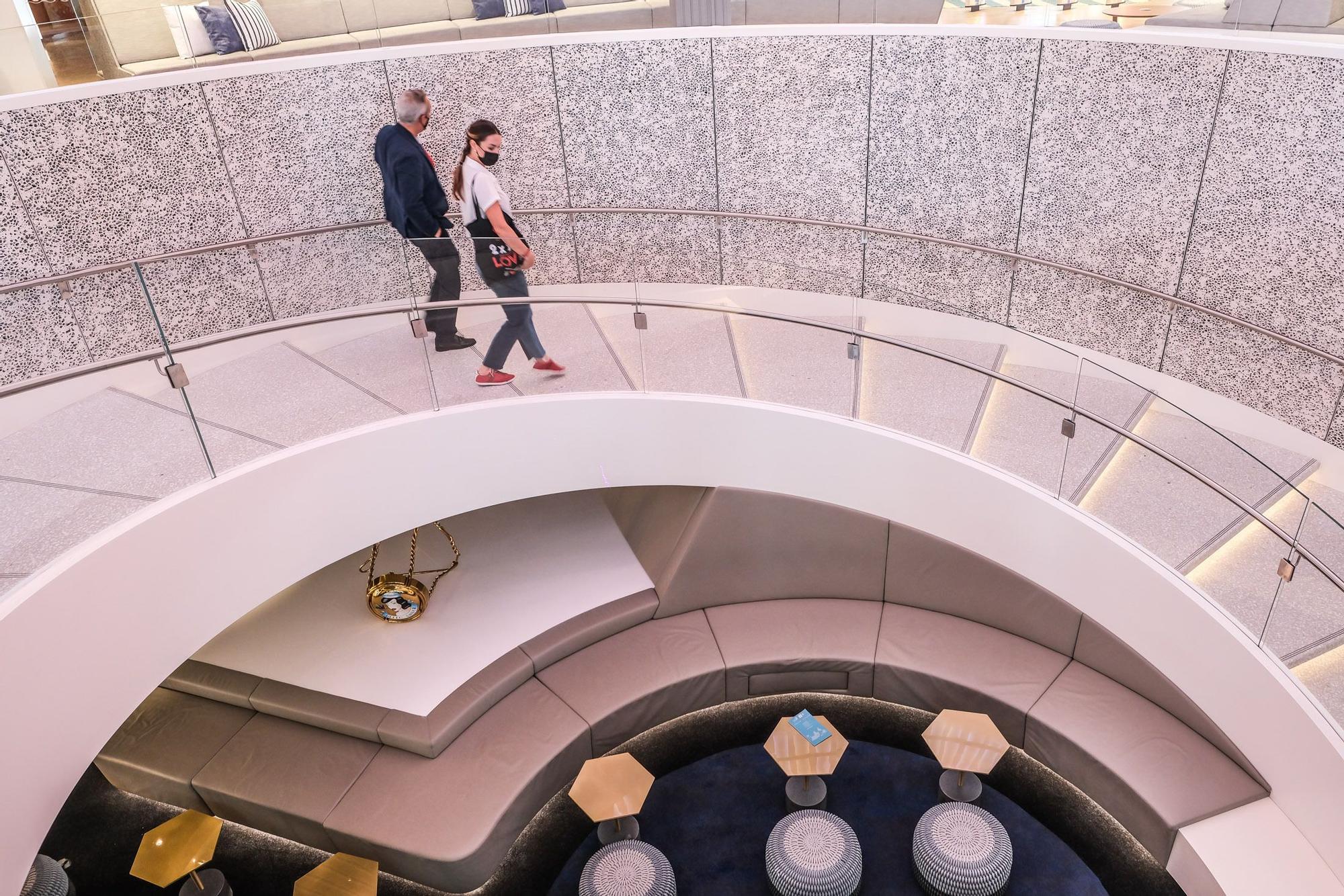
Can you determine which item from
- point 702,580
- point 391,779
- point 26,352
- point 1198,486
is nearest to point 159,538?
point 26,352

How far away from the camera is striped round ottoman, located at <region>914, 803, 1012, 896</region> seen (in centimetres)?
617

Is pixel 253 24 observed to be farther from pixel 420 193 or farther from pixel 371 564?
pixel 371 564

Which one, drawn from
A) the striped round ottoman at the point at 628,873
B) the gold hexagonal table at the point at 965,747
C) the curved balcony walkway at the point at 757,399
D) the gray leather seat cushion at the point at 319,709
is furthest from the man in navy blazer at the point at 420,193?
the gold hexagonal table at the point at 965,747

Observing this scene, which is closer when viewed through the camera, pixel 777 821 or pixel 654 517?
pixel 777 821

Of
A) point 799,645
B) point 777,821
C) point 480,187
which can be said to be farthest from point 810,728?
point 480,187

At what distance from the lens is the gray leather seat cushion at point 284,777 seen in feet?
21.7

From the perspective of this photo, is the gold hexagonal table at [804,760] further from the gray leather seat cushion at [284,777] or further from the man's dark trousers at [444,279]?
the man's dark trousers at [444,279]

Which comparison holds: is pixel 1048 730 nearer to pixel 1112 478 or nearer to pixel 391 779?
pixel 1112 478

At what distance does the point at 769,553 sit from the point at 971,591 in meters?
1.56

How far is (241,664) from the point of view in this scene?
7391 millimetres

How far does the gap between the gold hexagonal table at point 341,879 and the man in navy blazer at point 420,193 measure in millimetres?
3517

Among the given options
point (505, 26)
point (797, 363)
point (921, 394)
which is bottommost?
point (921, 394)

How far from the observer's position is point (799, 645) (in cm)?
732

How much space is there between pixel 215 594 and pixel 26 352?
7.77ft
